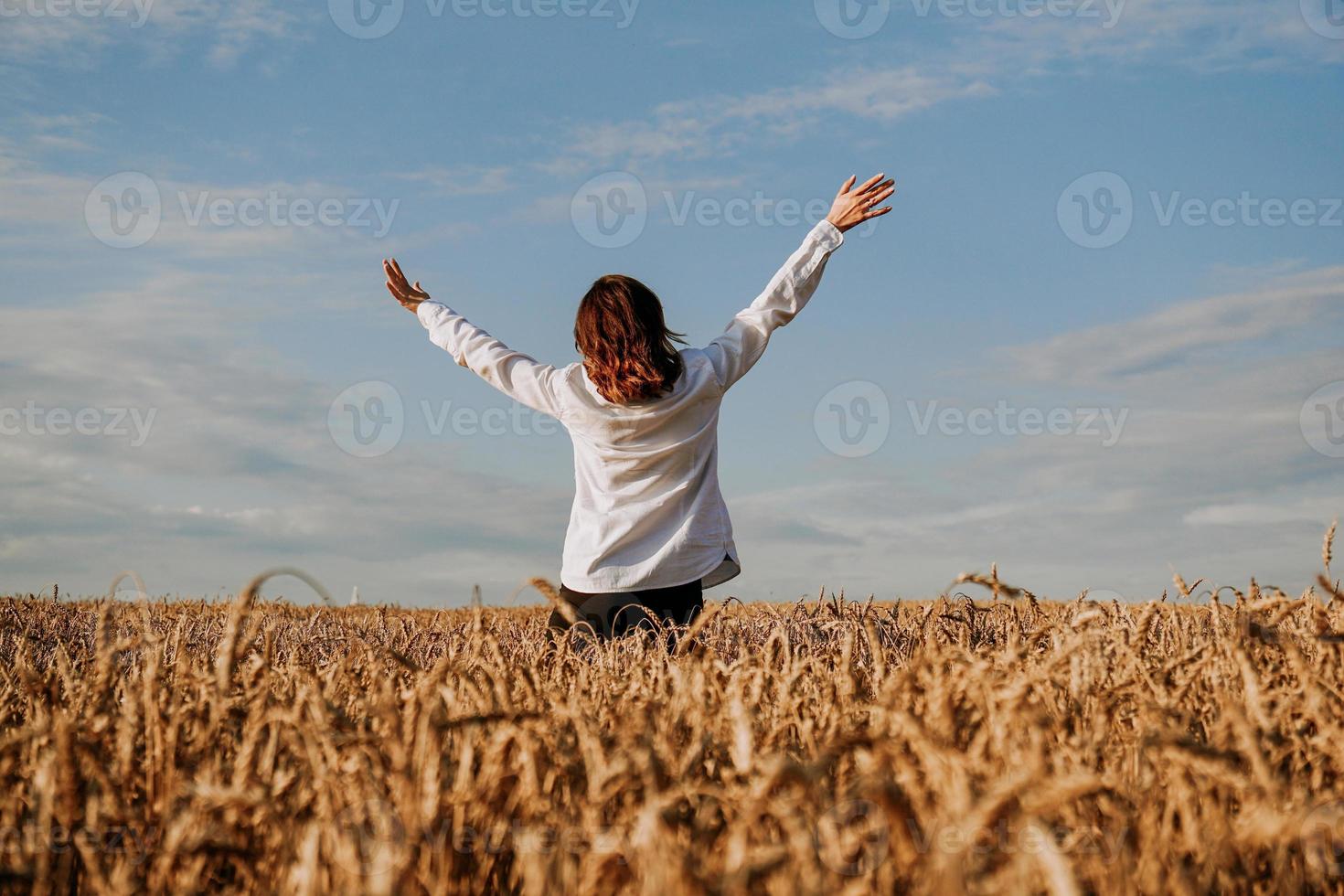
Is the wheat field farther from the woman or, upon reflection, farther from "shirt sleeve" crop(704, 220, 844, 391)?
"shirt sleeve" crop(704, 220, 844, 391)

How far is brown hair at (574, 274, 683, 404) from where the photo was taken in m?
5.33

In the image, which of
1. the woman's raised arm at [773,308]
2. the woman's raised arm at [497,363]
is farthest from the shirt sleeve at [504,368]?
the woman's raised arm at [773,308]

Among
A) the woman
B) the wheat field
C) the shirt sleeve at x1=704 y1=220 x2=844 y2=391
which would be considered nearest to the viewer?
the wheat field

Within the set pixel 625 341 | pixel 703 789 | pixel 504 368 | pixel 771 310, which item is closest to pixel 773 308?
pixel 771 310

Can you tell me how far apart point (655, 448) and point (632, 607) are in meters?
0.81

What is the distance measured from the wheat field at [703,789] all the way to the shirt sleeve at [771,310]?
2.79 metres

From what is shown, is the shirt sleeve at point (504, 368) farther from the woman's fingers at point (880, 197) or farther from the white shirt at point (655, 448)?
the woman's fingers at point (880, 197)

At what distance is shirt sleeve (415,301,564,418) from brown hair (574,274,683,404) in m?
0.31

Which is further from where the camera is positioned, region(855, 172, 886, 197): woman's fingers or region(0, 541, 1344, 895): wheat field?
region(855, 172, 886, 197): woman's fingers

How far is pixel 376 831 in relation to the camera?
179 centimetres

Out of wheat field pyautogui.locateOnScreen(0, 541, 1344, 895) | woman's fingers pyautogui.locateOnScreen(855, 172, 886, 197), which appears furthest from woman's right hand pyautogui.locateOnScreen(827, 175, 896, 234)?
wheat field pyautogui.locateOnScreen(0, 541, 1344, 895)

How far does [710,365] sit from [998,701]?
3445mm

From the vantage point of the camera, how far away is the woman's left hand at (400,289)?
641 centimetres

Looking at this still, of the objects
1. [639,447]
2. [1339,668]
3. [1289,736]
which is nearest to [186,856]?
[1289,736]
